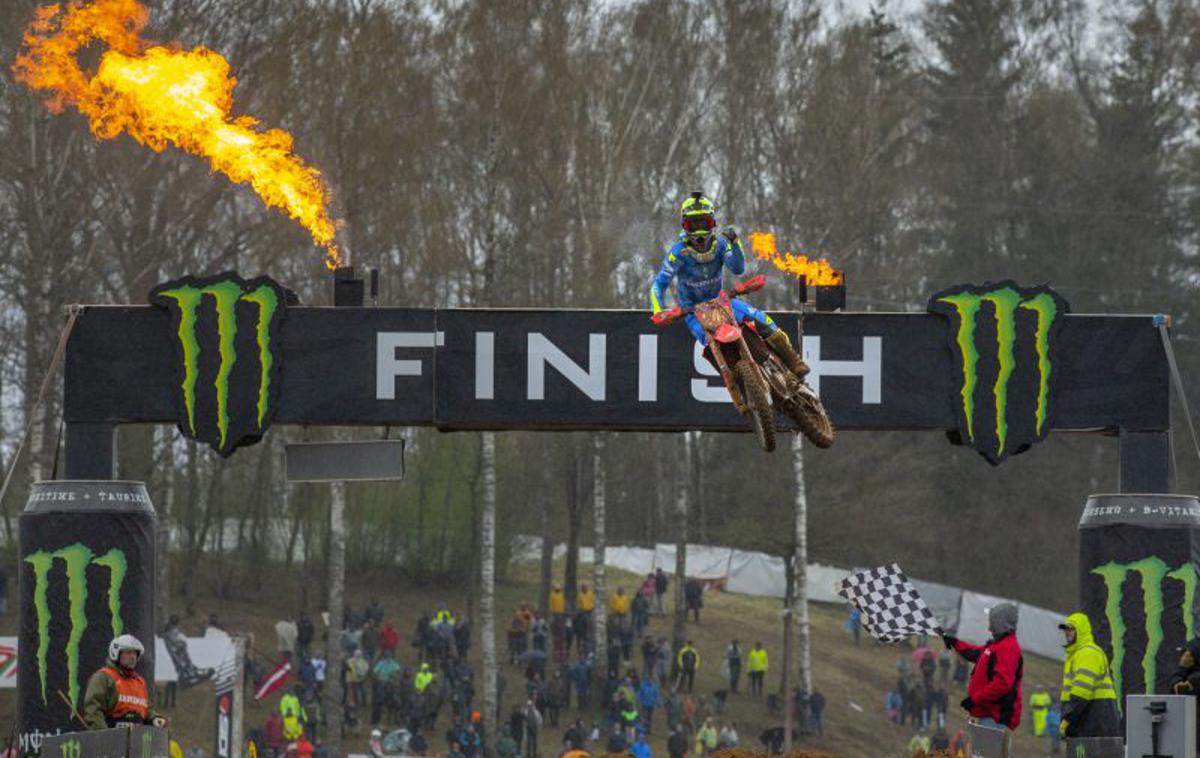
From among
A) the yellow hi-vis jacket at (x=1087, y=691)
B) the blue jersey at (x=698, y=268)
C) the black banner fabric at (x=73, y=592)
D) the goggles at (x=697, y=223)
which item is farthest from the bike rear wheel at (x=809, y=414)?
the black banner fabric at (x=73, y=592)

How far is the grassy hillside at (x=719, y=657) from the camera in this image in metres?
34.2

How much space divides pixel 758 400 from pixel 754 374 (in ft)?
0.78

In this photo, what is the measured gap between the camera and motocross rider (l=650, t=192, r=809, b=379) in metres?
15.2

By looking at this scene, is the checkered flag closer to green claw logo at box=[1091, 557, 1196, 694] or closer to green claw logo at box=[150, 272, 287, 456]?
green claw logo at box=[1091, 557, 1196, 694]

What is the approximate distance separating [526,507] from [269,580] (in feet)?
20.0

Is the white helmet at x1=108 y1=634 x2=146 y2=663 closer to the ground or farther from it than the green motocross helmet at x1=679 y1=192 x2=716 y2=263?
closer to the ground

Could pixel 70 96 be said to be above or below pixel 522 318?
above

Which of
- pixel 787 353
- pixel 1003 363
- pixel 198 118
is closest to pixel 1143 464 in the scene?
pixel 1003 363

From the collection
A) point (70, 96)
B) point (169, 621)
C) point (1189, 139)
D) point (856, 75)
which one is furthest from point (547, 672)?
point (1189, 139)

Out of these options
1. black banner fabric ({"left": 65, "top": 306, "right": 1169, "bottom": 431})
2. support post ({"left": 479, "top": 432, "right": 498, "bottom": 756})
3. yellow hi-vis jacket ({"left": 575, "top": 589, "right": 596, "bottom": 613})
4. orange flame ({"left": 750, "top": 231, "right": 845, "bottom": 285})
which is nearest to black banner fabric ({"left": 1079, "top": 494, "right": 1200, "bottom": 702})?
black banner fabric ({"left": 65, "top": 306, "right": 1169, "bottom": 431})

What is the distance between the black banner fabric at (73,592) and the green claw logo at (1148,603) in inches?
322

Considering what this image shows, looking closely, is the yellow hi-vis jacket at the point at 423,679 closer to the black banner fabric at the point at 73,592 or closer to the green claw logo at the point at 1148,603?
the black banner fabric at the point at 73,592

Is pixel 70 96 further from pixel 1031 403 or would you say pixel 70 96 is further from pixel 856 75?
pixel 856 75

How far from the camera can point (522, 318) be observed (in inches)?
695
